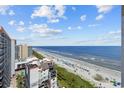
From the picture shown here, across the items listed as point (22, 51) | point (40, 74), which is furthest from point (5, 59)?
point (40, 74)

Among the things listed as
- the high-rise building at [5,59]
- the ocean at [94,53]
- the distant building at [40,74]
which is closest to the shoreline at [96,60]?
the ocean at [94,53]

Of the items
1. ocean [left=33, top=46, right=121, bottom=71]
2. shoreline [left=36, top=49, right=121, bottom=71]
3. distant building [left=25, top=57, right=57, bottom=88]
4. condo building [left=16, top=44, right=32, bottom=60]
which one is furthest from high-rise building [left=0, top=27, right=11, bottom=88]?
shoreline [left=36, top=49, right=121, bottom=71]

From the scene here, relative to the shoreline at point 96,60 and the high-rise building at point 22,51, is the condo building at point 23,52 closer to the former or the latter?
the high-rise building at point 22,51

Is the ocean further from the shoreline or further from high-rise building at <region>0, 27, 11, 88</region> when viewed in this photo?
high-rise building at <region>0, 27, 11, 88</region>

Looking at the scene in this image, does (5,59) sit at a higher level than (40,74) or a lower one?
Result: higher

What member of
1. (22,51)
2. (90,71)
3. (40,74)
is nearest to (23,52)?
(22,51)

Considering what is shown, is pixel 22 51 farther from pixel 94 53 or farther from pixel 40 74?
pixel 94 53


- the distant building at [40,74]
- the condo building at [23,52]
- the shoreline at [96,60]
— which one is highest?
the condo building at [23,52]
